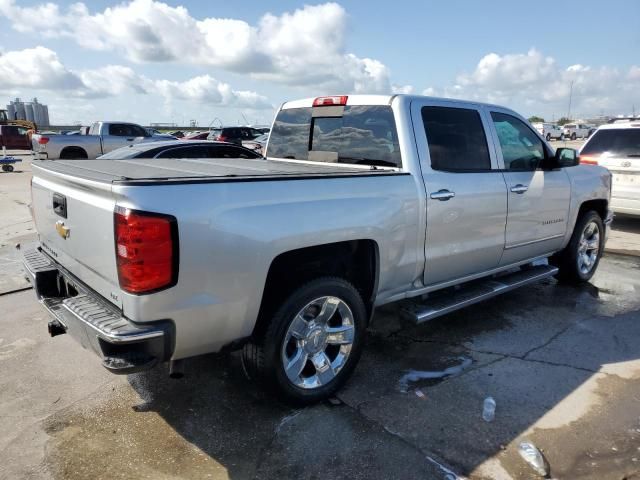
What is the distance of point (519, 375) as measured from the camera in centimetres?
371

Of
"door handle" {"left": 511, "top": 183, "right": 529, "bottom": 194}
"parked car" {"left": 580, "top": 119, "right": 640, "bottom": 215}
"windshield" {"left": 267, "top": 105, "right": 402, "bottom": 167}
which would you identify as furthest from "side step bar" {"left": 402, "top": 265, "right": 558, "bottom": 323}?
"parked car" {"left": 580, "top": 119, "right": 640, "bottom": 215}

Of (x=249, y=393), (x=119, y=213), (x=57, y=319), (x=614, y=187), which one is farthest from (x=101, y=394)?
(x=614, y=187)

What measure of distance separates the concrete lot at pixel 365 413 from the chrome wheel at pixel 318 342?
0.21 meters

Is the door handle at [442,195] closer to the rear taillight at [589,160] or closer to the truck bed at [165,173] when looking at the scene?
the truck bed at [165,173]

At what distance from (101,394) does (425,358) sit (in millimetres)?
A: 2377

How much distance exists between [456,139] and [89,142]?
54.5ft

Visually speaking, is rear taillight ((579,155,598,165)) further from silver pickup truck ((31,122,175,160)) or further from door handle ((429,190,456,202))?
silver pickup truck ((31,122,175,160))

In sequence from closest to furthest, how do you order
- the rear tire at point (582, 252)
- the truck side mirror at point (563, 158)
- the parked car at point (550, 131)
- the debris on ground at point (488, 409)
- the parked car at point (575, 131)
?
1. the debris on ground at point (488, 409)
2. the truck side mirror at point (563, 158)
3. the rear tire at point (582, 252)
4. the parked car at point (550, 131)
5. the parked car at point (575, 131)

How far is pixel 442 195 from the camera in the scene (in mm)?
3676

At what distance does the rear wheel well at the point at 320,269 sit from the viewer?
302 centimetres

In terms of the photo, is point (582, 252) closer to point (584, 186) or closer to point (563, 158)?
point (584, 186)

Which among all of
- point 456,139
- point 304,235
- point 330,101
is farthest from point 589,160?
point 304,235

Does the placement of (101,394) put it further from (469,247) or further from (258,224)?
(469,247)

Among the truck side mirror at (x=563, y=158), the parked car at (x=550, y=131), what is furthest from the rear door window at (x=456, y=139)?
the parked car at (x=550, y=131)
